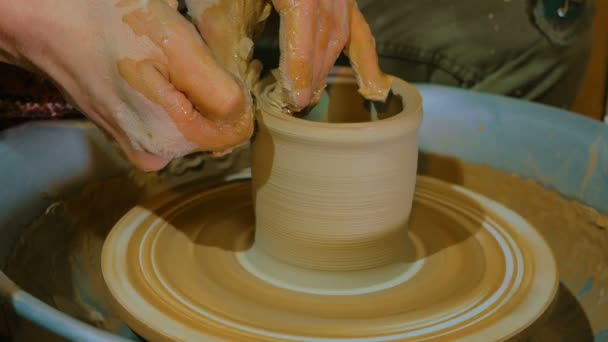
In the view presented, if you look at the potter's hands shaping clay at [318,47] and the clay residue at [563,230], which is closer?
the potter's hands shaping clay at [318,47]

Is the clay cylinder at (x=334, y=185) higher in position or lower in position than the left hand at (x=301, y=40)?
lower

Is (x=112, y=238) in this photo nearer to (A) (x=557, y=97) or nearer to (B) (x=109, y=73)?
(B) (x=109, y=73)

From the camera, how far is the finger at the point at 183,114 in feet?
2.48

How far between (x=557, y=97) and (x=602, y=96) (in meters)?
0.82

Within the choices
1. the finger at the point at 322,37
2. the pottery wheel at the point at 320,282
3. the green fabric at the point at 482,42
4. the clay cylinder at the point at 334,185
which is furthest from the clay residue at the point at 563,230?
the finger at the point at 322,37

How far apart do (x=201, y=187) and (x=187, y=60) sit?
0.49m

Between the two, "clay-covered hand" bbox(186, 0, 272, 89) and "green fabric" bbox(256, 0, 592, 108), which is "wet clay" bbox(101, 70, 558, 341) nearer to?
"clay-covered hand" bbox(186, 0, 272, 89)

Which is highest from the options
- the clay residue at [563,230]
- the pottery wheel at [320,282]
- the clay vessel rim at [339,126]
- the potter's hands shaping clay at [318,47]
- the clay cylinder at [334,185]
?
the potter's hands shaping clay at [318,47]

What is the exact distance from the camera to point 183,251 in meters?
1.00

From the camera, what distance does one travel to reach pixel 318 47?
0.90m

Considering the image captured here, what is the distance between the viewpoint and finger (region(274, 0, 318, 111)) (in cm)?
86

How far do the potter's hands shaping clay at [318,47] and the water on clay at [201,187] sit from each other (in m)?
0.41

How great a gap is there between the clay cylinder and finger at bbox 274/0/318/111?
55 millimetres

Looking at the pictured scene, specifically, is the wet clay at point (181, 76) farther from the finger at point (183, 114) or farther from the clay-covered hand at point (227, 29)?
the clay-covered hand at point (227, 29)
